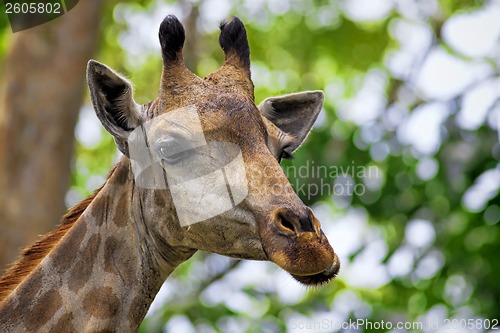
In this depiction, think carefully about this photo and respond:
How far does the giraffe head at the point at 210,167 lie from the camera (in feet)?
21.2

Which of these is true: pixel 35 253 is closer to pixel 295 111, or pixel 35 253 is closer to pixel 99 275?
pixel 99 275

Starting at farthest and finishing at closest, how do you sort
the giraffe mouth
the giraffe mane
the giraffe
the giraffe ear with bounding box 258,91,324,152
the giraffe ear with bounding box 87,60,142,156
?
the giraffe ear with bounding box 258,91,324,152, the giraffe mane, the giraffe ear with bounding box 87,60,142,156, the giraffe, the giraffe mouth

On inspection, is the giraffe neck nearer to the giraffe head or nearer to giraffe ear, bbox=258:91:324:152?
the giraffe head

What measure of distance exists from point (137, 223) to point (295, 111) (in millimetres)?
1888

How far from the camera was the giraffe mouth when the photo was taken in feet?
21.2

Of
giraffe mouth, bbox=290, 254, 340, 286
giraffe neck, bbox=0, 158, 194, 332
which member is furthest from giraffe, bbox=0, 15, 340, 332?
giraffe mouth, bbox=290, 254, 340, 286

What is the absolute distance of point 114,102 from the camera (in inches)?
288

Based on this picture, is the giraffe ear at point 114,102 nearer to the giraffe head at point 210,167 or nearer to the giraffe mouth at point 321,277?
the giraffe head at point 210,167

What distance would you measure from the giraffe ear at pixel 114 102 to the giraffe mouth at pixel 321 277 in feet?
5.46

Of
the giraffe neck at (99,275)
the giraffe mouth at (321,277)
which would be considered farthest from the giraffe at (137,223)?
the giraffe mouth at (321,277)

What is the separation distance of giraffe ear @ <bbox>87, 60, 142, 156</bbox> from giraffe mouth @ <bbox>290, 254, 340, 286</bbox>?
5.46 ft

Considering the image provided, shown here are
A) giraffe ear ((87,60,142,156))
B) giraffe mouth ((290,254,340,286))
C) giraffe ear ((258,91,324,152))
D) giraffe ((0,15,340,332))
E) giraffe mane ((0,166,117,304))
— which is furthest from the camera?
giraffe ear ((258,91,324,152))

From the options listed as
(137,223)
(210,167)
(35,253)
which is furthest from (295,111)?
(35,253)

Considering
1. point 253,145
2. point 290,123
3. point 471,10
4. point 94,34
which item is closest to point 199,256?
point 94,34
